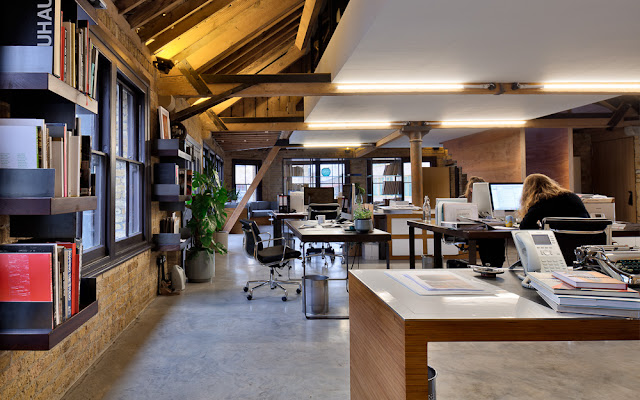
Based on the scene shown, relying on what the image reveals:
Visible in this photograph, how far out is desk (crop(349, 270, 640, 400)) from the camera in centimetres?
122

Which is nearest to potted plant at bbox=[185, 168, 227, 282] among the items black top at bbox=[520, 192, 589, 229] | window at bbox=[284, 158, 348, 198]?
black top at bbox=[520, 192, 589, 229]

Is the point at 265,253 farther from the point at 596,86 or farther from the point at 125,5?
the point at 596,86

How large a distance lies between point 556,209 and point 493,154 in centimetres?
716

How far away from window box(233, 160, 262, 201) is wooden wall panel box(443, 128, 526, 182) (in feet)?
24.5

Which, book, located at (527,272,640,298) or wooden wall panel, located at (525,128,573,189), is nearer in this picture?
book, located at (527,272,640,298)

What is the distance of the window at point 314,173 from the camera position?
54.0ft

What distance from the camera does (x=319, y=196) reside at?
27.3ft

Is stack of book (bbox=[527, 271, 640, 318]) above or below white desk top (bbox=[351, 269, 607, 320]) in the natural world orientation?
above

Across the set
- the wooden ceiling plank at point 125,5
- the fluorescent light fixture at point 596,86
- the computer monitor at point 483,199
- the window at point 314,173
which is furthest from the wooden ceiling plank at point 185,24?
the window at point 314,173

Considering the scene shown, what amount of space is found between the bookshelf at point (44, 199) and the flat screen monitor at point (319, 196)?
6255mm

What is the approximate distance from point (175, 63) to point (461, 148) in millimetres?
8688

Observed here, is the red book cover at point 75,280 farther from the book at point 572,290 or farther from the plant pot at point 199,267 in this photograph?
the plant pot at point 199,267

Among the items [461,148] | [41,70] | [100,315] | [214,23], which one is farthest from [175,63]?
[461,148]

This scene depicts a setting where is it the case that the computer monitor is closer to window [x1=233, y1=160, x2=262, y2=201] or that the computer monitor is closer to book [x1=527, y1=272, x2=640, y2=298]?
book [x1=527, y1=272, x2=640, y2=298]
